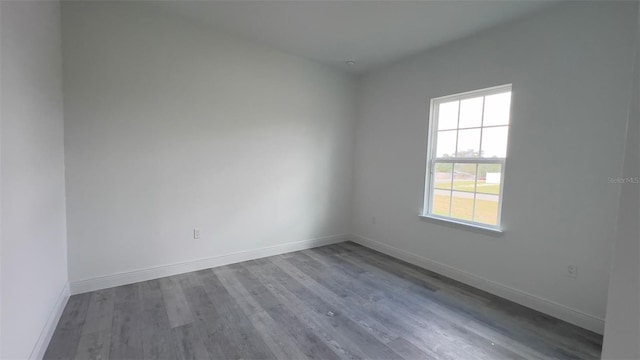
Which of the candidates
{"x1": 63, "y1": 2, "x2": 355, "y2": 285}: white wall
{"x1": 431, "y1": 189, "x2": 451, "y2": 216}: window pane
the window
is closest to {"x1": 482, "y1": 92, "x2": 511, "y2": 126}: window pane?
the window

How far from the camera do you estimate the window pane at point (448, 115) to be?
10.3 ft

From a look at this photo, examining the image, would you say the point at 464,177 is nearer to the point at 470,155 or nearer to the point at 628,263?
the point at 470,155

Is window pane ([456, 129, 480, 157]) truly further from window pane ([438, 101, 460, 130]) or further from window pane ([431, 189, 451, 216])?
window pane ([431, 189, 451, 216])

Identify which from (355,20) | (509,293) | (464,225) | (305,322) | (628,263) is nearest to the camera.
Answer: (628,263)

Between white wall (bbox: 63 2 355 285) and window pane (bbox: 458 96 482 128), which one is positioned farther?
window pane (bbox: 458 96 482 128)

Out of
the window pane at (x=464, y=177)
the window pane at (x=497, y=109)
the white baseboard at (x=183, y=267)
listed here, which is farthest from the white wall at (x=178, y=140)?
the window pane at (x=497, y=109)

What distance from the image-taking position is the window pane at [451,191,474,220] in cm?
298

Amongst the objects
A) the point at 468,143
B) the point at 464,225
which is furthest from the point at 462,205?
the point at 468,143

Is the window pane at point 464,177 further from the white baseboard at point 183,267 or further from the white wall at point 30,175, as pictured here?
the white wall at point 30,175

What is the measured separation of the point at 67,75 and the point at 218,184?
5.42ft

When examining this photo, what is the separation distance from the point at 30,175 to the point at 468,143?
3696 millimetres

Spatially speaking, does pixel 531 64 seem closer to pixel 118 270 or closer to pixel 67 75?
pixel 67 75

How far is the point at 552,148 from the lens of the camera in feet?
7.68

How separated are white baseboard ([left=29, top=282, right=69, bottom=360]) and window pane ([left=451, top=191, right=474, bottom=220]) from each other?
366 cm
